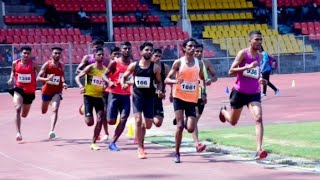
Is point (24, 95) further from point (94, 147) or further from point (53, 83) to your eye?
point (94, 147)

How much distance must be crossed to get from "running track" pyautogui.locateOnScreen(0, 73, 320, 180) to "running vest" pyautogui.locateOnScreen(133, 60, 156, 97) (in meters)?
1.11

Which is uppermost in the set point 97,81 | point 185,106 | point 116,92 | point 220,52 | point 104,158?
point 220,52

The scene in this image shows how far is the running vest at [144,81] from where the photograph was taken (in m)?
13.1

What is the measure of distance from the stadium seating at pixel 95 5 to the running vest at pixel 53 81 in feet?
91.3

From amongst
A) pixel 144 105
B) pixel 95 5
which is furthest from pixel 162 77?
pixel 95 5

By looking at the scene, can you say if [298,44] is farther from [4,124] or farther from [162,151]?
[162,151]

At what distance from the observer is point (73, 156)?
44.4 feet

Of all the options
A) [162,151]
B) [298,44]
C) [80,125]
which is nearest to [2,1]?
[298,44]

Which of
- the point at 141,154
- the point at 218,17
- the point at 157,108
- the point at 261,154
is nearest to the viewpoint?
the point at 261,154

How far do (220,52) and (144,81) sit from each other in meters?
29.5

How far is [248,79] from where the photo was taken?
12656 mm

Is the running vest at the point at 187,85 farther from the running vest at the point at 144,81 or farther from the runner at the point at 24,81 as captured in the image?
the runner at the point at 24,81

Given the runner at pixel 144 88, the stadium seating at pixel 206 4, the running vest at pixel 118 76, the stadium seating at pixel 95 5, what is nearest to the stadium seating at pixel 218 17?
the stadium seating at pixel 206 4

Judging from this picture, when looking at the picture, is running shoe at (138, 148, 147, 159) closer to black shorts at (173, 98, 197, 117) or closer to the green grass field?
black shorts at (173, 98, 197, 117)
